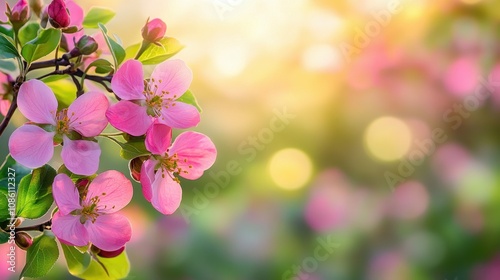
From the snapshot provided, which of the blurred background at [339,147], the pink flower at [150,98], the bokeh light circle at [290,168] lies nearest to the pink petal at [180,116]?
the pink flower at [150,98]

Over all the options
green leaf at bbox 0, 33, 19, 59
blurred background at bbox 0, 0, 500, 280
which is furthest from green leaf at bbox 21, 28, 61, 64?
blurred background at bbox 0, 0, 500, 280

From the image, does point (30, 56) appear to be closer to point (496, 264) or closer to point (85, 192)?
point (85, 192)

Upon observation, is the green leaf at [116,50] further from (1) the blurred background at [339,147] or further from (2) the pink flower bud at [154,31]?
(1) the blurred background at [339,147]

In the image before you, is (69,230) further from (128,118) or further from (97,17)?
(97,17)

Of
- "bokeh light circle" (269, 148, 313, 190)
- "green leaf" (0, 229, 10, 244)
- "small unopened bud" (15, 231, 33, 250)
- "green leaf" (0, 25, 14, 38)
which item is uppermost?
"green leaf" (0, 25, 14, 38)

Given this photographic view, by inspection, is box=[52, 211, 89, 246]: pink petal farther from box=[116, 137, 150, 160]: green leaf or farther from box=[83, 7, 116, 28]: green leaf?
box=[83, 7, 116, 28]: green leaf

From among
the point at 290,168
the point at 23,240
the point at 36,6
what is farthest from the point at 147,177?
the point at 290,168
